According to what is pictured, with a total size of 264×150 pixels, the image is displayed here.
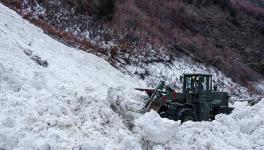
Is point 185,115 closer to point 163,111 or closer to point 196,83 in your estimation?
point 163,111

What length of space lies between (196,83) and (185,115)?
219 cm

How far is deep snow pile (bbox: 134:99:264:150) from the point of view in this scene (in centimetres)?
862

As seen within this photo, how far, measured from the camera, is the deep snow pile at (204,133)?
28.3 ft

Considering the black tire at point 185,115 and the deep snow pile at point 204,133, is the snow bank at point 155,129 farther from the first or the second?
the black tire at point 185,115

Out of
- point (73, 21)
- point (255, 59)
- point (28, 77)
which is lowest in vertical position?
point (255, 59)

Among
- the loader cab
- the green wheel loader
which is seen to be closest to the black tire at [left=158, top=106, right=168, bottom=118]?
the green wheel loader

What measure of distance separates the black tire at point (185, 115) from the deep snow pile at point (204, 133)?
339 cm

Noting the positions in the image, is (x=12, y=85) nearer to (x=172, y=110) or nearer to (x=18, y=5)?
(x=172, y=110)

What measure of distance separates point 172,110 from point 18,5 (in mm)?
14895

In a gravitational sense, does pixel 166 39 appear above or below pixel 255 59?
above

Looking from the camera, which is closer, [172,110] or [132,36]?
[172,110]

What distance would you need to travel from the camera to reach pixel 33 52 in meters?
17.6

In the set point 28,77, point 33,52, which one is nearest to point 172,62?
point 33,52

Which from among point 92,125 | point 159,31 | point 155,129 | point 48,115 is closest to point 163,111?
point 92,125
